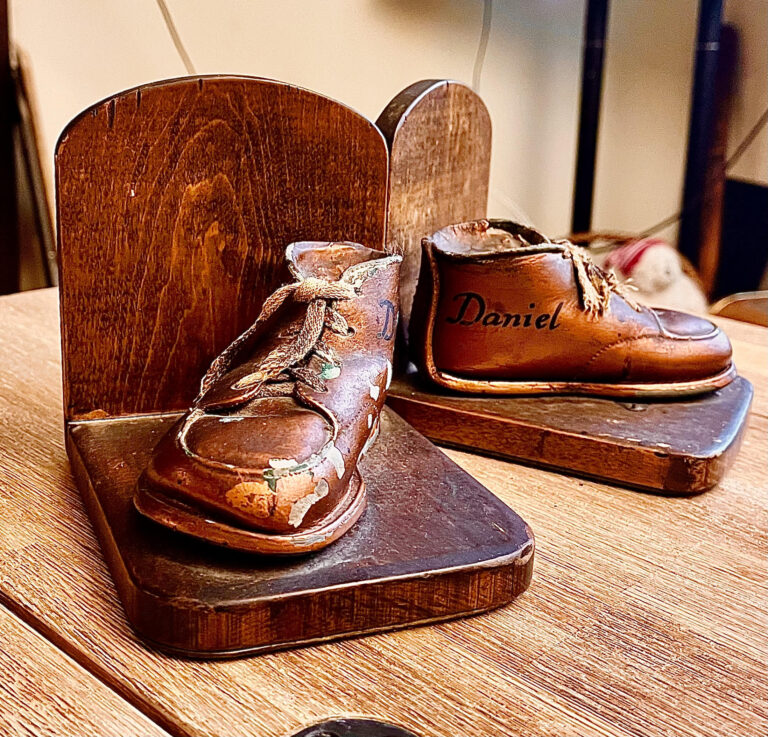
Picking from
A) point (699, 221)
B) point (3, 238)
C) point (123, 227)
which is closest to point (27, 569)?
point (123, 227)

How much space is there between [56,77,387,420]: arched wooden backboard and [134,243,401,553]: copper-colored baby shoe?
0.07m

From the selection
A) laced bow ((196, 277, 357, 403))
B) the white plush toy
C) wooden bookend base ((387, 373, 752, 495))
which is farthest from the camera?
the white plush toy

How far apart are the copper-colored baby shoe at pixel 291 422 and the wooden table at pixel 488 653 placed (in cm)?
7

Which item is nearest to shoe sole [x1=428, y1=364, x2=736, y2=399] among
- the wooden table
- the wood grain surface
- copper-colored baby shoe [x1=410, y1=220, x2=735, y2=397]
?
copper-colored baby shoe [x1=410, y1=220, x2=735, y2=397]

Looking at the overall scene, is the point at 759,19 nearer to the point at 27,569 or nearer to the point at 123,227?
the point at 123,227

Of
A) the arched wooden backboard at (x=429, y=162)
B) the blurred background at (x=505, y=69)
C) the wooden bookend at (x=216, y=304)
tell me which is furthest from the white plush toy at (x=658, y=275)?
the wooden bookend at (x=216, y=304)

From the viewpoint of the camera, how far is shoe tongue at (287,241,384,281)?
0.66 meters

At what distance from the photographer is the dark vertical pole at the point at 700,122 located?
184 centimetres

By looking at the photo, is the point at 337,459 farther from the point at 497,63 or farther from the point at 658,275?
the point at 497,63

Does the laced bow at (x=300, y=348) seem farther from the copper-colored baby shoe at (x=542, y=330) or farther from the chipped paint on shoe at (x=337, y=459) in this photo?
the copper-colored baby shoe at (x=542, y=330)

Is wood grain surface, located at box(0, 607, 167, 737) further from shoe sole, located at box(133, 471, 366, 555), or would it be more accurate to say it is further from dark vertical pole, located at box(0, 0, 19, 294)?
dark vertical pole, located at box(0, 0, 19, 294)

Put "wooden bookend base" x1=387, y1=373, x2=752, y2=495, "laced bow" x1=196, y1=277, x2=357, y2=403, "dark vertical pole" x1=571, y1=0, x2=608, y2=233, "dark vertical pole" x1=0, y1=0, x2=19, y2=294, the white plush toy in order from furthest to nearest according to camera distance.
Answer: "dark vertical pole" x1=571, y1=0, x2=608, y2=233, the white plush toy, "dark vertical pole" x1=0, y1=0, x2=19, y2=294, "wooden bookend base" x1=387, y1=373, x2=752, y2=495, "laced bow" x1=196, y1=277, x2=357, y2=403

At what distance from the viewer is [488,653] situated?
1.66 ft

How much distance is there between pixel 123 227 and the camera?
0.67 meters
